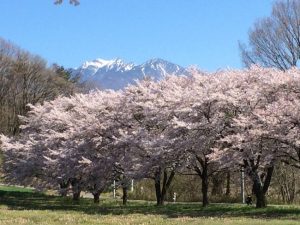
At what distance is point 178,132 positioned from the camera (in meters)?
26.7

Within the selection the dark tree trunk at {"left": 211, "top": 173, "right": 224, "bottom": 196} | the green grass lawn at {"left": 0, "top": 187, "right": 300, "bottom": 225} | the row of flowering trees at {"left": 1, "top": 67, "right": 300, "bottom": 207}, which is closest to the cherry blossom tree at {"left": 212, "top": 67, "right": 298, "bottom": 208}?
the row of flowering trees at {"left": 1, "top": 67, "right": 300, "bottom": 207}

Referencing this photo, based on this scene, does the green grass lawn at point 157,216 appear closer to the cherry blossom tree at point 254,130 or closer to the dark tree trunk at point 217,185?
the cherry blossom tree at point 254,130

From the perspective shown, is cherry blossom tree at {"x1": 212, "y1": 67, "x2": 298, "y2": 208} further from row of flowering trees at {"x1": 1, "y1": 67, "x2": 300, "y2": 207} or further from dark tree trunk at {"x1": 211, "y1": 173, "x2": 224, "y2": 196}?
dark tree trunk at {"x1": 211, "y1": 173, "x2": 224, "y2": 196}

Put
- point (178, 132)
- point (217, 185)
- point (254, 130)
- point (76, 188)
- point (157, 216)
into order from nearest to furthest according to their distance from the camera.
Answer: point (157, 216) < point (254, 130) < point (178, 132) < point (76, 188) < point (217, 185)

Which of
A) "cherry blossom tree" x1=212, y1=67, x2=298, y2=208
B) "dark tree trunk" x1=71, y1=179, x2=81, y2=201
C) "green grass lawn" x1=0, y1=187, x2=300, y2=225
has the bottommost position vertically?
"green grass lawn" x1=0, y1=187, x2=300, y2=225

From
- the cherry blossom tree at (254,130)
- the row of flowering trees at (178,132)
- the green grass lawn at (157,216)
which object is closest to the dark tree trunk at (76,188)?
the row of flowering trees at (178,132)

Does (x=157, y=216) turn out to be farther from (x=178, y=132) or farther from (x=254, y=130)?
(x=178, y=132)

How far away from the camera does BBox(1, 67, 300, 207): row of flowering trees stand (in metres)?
24.0

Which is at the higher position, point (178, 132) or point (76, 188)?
point (178, 132)

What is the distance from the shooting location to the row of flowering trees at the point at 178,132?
24.0 metres

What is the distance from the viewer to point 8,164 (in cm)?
4369

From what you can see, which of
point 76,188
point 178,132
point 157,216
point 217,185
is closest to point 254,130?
point 178,132

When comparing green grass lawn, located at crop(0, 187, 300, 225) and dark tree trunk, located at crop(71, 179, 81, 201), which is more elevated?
dark tree trunk, located at crop(71, 179, 81, 201)

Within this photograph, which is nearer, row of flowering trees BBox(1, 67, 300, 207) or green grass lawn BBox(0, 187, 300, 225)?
green grass lawn BBox(0, 187, 300, 225)
